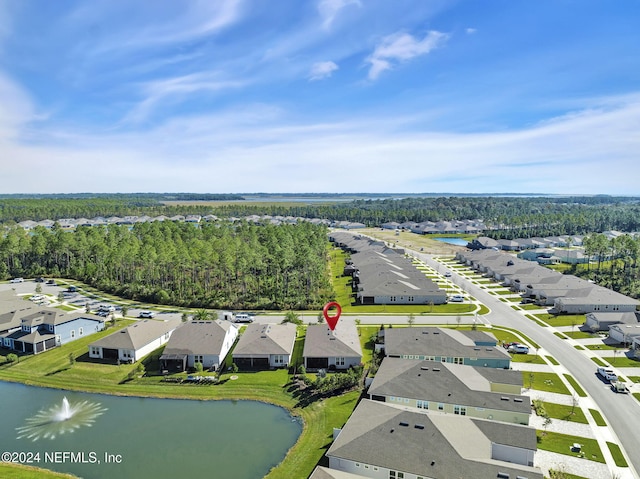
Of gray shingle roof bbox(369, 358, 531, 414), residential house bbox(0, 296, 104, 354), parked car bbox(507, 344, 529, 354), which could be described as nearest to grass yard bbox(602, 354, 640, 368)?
parked car bbox(507, 344, 529, 354)

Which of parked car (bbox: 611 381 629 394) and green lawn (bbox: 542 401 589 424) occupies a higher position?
parked car (bbox: 611 381 629 394)

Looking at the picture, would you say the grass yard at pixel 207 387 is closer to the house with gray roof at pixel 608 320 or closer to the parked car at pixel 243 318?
the parked car at pixel 243 318

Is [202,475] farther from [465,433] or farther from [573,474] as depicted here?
[573,474]

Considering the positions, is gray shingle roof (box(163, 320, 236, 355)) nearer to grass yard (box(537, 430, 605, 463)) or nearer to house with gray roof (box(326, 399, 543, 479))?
house with gray roof (box(326, 399, 543, 479))

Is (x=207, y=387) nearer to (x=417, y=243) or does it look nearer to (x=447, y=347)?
(x=447, y=347)

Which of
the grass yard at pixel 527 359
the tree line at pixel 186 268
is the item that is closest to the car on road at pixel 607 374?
the grass yard at pixel 527 359

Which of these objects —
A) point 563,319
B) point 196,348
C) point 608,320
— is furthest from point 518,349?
point 196,348
